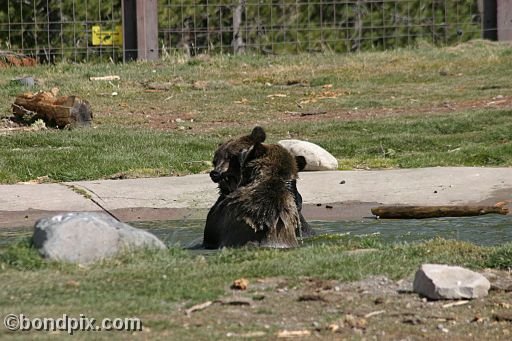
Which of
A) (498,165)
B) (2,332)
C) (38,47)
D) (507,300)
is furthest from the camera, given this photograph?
(38,47)

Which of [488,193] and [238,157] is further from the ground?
[238,157]

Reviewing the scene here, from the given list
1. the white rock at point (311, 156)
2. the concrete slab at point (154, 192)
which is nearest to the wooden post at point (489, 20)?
the white rock at point (311, 156)

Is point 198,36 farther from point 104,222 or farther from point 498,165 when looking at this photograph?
point 104,222

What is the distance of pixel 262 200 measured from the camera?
8.48m

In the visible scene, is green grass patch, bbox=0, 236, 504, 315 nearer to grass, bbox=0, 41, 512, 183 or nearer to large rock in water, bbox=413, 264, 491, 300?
large rock in water, bbox=413, 264, 491, 300

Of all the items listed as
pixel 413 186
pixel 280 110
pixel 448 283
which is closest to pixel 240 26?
pixel 280 110

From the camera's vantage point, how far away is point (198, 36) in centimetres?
2862

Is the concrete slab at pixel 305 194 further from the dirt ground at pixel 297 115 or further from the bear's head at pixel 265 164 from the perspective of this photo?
the dirt ground at pixel 297 115

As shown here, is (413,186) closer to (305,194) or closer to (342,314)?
(305,194)

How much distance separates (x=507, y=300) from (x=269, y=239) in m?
2.21

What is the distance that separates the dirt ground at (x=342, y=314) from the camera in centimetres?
622

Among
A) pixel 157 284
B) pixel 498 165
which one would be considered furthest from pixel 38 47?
pixel 157 284

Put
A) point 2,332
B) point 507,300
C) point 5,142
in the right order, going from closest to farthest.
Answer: point 2,332, point 507,300, point 5,142

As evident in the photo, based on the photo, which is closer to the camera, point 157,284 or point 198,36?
point 157,284
